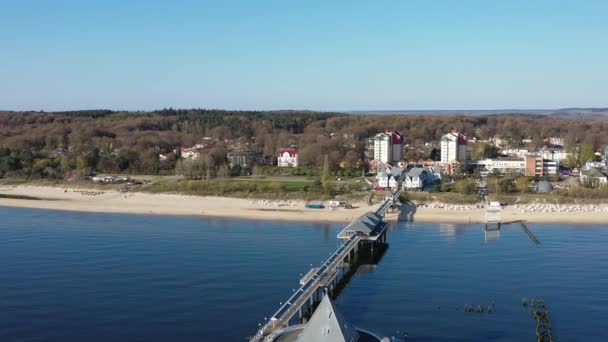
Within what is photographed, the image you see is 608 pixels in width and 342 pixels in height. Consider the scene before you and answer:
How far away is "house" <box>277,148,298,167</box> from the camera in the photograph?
60625mm

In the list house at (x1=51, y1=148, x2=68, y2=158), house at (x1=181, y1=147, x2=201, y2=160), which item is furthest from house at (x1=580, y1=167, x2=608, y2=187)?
house at (x1=51, y1=148, x2=68, y2=158)

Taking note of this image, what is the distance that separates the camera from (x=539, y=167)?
2127 inches

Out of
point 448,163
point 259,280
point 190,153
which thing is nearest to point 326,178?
point 448,163

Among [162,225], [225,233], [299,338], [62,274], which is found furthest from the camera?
[162,225]

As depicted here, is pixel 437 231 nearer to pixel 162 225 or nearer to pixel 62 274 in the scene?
pixel 162 225

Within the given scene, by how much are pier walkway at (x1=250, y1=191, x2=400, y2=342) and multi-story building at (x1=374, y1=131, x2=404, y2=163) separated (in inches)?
911

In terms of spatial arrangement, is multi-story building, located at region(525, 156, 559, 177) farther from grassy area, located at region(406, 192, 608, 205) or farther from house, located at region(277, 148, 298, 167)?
house, located at region(277, 148, 298, 167)

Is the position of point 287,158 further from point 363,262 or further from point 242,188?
point 363,262

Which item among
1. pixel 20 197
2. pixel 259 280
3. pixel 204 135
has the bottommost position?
pixel 259 280

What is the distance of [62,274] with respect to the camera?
24.7 m

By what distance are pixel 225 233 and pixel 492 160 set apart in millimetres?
31561

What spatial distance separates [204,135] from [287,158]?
2365cm

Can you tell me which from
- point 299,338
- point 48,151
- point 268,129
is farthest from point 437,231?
point 268,129

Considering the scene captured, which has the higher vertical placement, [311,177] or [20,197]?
[311,177]
